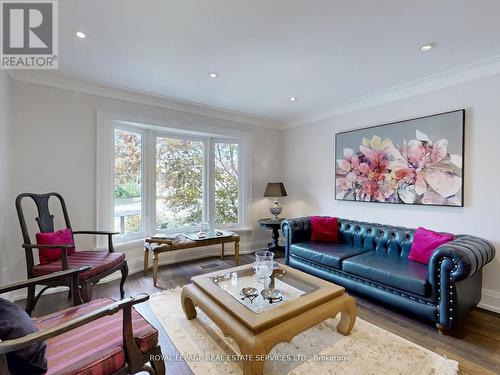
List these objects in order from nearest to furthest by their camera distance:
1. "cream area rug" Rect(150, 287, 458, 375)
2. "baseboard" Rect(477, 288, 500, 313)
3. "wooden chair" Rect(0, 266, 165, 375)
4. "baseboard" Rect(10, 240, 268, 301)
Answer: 1. "wooden chair" Rect(0, 266, 165, 375)
2. "cream area rug" Rect(150, 287, 458, 375)
3. "baseboard" Rect(477, 288, 500, 313)
4. "baseboard" Rect(10, 240, 268, 301)

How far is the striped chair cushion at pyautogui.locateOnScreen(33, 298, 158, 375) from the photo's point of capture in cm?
115

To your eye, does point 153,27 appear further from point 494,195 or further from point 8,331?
A: point 494,195

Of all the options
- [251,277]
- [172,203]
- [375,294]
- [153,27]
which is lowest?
[375,294]

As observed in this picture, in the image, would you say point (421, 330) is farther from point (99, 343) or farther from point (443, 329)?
point (99, 343)

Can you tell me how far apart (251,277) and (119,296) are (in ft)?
5.34

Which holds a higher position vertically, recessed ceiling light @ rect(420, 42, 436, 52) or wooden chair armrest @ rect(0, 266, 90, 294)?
recessed ceiling light @ rect(420, 42, 436, 52)

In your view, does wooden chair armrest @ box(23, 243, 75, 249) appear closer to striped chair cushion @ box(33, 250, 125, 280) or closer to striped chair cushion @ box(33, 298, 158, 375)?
striped chair cushion @ box(33, 250, 125, 280)

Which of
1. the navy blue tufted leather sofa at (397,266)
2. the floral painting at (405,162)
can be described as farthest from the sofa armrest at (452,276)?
the floral painting at (405,162)

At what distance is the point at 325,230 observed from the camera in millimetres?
3635

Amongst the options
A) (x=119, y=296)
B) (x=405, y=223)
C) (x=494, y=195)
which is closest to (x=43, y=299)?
(x=119, y=296)

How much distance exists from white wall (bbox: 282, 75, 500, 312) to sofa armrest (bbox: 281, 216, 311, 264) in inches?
27.8

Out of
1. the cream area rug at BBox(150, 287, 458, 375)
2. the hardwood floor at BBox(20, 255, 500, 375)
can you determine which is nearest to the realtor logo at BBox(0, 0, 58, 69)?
the hardwood floor at BBox(20, 255, 500, 375)

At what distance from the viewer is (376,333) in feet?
6.86

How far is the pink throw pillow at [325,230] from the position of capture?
11.9 feet
